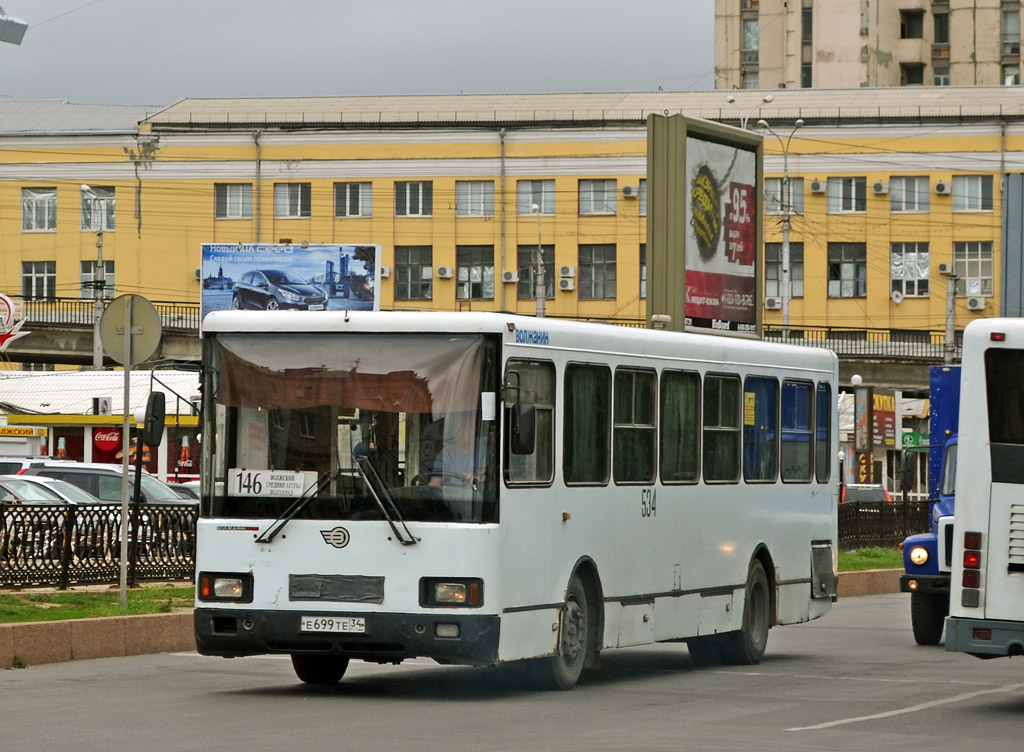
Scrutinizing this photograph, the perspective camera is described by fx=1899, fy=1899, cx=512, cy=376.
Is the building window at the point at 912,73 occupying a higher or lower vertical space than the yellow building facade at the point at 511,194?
higher

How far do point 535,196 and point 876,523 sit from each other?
43871 millimetres

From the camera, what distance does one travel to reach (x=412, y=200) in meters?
78.8

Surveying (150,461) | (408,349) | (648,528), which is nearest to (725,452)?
(648,528)

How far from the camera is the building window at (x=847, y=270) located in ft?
253

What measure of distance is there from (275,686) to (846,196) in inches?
2596

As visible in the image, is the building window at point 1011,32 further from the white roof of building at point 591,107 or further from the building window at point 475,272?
the building window at point 475,272

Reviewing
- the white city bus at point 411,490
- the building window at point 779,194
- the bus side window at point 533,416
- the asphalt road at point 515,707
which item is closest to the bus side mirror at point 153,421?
the asphalt road at point 515,707

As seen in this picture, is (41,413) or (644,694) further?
(41,413)

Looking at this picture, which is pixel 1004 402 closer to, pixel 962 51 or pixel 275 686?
pixel 275 686

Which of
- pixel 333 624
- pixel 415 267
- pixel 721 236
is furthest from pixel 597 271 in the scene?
pixel 333 624

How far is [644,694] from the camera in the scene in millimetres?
12883

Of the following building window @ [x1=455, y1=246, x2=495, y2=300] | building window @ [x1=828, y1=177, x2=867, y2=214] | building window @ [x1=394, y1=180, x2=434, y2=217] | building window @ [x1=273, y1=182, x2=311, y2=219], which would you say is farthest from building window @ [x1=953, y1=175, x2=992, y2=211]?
building window @ [x1=273, y1=182, x2=311, y2=219]

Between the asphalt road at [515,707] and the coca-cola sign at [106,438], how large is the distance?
140 ft

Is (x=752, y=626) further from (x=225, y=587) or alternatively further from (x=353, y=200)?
(x=353, y=200)
